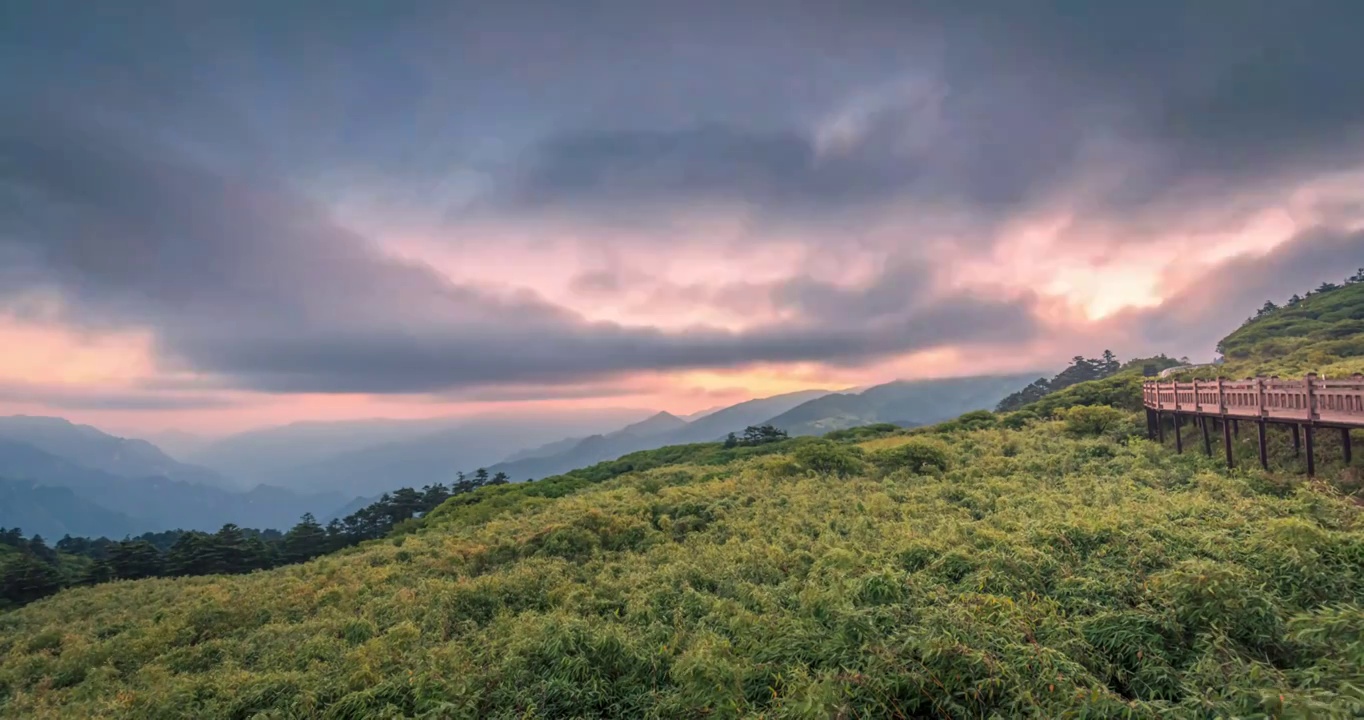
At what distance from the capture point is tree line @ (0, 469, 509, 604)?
39344mm

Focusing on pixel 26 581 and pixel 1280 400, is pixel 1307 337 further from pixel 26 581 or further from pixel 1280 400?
pixel 26 581

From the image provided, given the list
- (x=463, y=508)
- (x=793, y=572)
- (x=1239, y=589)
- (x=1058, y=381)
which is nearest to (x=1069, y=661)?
(x=1239, y=589)

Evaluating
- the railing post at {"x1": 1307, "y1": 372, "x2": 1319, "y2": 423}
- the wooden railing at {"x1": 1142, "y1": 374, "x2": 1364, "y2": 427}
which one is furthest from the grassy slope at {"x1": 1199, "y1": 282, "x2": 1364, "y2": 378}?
the railing post at {"x1": 1307, "y1": 372, "x2": 1319, "y2": 423}

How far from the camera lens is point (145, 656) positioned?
14.9m

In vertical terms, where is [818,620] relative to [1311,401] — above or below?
below

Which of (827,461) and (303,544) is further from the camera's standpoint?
(303,544)

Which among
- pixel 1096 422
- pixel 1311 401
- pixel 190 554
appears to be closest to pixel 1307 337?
pixel 1096 422

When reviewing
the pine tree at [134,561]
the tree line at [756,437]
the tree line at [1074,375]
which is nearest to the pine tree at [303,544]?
the pine tree at [134,561]

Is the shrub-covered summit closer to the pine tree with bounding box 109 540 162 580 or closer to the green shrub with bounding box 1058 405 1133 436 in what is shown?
the green shrub with bounding box 1058 405 1133 436

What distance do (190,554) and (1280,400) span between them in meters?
65.4

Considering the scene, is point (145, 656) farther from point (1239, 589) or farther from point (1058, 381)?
point (1058, 381)

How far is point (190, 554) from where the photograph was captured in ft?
154

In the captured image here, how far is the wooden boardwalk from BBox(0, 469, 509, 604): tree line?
1761 inches

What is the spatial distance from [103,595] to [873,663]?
34.5 m
